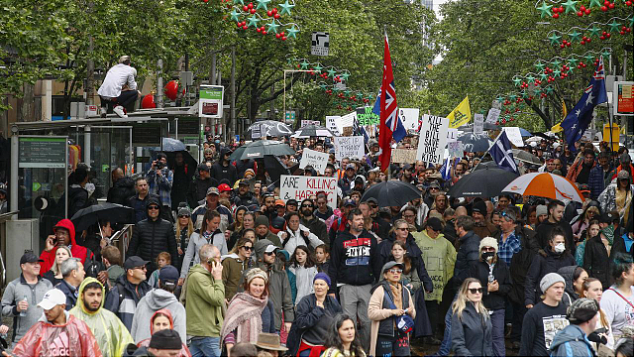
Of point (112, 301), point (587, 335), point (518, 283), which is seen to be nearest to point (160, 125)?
point (518, 283)

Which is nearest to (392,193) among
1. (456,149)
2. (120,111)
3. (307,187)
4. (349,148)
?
(307,187)

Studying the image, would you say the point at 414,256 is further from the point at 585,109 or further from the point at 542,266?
the point at 585,109

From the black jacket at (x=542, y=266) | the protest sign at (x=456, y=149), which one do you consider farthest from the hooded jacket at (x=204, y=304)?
the protest sign at (x=456, y=149)

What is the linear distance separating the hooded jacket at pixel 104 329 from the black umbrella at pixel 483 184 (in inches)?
315

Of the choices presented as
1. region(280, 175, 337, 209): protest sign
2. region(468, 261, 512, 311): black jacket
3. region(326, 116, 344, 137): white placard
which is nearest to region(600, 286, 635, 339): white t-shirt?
region(468, 261, 512, 311): black jacket

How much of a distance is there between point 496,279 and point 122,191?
6.90 m

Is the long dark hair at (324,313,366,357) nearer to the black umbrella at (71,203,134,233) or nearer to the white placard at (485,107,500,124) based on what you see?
the black umbrella at (71,203,134,233)

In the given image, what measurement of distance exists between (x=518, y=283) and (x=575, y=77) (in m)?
41.4

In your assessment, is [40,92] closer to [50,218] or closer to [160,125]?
[160,125]

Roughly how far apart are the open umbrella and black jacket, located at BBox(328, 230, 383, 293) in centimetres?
415

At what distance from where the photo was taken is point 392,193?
15562mm

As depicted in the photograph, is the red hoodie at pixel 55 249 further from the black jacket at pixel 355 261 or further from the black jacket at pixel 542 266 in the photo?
the black jacket at pixel 542 266

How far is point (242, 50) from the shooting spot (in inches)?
1969

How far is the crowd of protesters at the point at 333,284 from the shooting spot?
27.9ft
